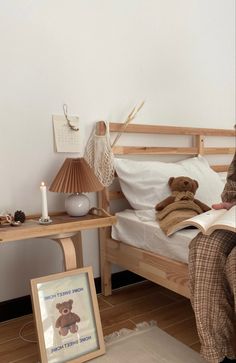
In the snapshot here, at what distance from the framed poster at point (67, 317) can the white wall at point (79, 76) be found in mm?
406

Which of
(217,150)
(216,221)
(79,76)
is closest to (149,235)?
(216,221)

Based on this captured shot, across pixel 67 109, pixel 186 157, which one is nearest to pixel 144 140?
pixel 186 157

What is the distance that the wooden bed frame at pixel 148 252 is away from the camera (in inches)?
52.0

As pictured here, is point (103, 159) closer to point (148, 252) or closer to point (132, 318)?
point (148, 252)

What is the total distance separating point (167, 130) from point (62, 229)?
1033 millimetres

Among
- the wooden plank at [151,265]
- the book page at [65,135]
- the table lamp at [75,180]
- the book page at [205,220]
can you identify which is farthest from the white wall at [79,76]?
the book page at [205,220]

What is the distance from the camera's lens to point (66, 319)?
3.83 ft

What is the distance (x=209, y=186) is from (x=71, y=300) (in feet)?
3.19

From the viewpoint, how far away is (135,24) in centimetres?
181

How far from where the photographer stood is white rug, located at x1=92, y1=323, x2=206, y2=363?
1.16 m

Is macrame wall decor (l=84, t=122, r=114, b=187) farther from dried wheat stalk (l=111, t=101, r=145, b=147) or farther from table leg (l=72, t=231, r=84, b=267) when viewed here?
table leg (l=72, t=231, r=84, b=267)

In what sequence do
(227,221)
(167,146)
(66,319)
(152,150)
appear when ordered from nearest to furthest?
(227,221), (66,319), (152,150), (167,146)

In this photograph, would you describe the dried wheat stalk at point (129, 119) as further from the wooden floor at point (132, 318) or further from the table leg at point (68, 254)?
the wooden floor at point (132, 318)

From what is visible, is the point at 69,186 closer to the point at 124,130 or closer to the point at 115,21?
the point at 124,130
